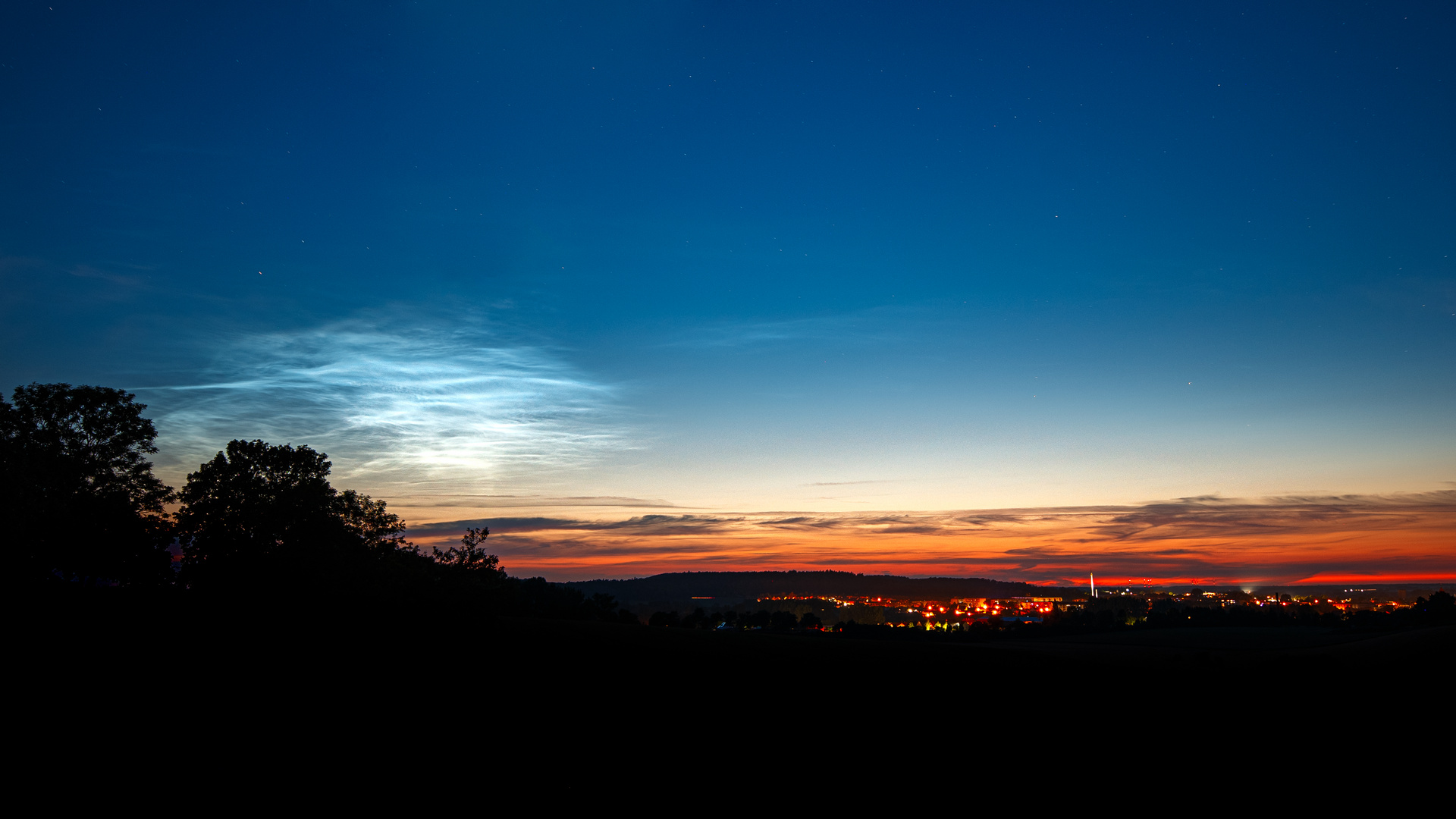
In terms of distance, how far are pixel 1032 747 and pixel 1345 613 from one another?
214556 mm

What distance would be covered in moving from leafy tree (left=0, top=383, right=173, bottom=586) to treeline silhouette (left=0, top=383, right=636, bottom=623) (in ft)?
0.26

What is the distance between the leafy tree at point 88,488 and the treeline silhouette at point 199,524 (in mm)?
80

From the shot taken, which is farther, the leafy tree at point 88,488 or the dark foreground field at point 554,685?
the leafy tree at point 88,488

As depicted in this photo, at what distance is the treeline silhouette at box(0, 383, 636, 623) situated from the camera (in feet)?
157

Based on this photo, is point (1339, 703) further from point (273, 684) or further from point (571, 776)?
point (273, 684)

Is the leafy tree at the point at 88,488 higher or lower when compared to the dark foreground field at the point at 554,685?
higher

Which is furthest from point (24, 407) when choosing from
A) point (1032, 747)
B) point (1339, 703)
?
point (1339, 703)

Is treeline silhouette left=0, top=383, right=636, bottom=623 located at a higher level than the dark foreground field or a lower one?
higher

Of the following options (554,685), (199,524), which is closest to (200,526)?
(199,524)

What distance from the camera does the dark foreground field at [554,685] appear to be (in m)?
27.0

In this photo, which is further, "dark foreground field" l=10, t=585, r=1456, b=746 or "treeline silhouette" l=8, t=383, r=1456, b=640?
"treeline silhouette" l=8, t=383, r=1456, b=640

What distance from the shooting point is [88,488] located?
56312mm

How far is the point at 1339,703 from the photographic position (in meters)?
42.4

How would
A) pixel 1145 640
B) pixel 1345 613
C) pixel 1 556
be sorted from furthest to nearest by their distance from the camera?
pixel 1345 613
pixel 1145 640
pixel 1 556
